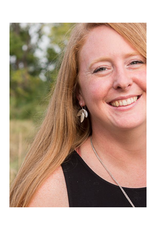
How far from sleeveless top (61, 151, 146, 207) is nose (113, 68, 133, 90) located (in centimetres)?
53

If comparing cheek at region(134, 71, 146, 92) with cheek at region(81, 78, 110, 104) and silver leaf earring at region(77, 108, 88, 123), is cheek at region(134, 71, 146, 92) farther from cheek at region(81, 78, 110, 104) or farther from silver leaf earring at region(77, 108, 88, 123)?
silver leaf earring at region(77, 108, 88, 123)

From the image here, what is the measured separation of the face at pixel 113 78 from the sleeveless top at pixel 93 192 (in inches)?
12.7

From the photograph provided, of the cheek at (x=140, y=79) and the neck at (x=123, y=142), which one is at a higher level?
the cheek at (x=140, y=79)

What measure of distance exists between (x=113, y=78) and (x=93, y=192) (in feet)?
2.08

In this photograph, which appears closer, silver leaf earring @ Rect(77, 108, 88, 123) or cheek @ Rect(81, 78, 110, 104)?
cheek @ Rect(81, 78, 110, 104)

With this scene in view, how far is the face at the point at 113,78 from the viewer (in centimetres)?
144

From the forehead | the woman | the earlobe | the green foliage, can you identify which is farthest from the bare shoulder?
the green foliage

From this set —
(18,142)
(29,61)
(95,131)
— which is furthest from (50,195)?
(29,61)

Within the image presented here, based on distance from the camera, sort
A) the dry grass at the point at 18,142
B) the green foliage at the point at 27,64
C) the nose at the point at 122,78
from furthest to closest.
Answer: the green foliage at the point at 27,64 → the dry grass at the point at 18,142 → the nose at the point at 122,78

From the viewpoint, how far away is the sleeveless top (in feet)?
4.88

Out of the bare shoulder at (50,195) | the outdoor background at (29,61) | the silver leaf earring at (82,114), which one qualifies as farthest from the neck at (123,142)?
the outdoor background at (29,61)

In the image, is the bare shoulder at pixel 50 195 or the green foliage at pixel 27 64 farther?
the green foliage at pixel 27 64

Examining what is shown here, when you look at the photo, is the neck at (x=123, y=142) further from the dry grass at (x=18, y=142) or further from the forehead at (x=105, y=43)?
the dry grass at (x=18, y=142)
